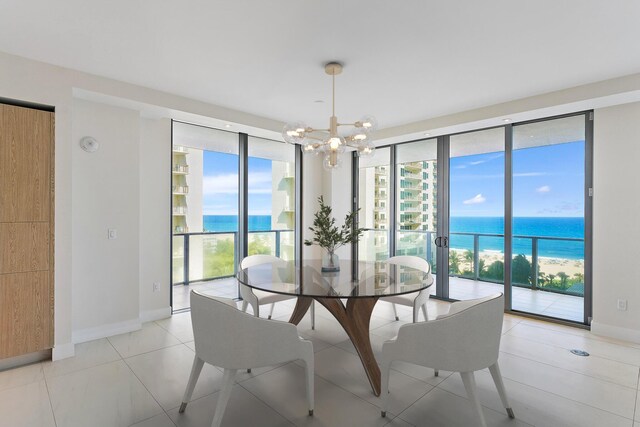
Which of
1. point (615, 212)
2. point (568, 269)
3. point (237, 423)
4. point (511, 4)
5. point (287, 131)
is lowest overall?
point (237, 423)

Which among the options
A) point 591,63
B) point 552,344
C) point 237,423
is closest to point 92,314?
point 237,423

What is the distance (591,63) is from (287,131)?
2.69 m

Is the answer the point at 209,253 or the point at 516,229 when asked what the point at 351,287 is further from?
the point at 209,253

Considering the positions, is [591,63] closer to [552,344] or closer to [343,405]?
[552,344]

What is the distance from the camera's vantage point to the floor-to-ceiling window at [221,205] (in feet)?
14.7

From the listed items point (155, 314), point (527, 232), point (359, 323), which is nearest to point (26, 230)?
point (155, 314)

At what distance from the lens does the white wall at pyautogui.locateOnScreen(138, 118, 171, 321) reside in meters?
3.85

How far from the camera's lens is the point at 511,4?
2012 mm

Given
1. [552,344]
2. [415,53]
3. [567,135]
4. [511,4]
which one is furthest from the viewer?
[567,135]

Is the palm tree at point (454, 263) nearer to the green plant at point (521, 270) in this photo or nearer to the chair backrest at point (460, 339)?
the green plant at point (521, 270)

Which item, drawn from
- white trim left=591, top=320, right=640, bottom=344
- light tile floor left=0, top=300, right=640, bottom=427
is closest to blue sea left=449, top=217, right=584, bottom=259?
white trim left=591, top=320, right=640, bottom=344

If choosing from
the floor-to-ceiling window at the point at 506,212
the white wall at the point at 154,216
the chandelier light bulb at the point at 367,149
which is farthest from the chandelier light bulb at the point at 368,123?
the white wall at the point at 154,216

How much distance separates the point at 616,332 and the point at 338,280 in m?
3.14

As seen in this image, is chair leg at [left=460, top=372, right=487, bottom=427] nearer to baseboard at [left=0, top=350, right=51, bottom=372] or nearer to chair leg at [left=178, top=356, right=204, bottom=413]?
chair leg at [left=178, top=356, right=204, bottom=413]
